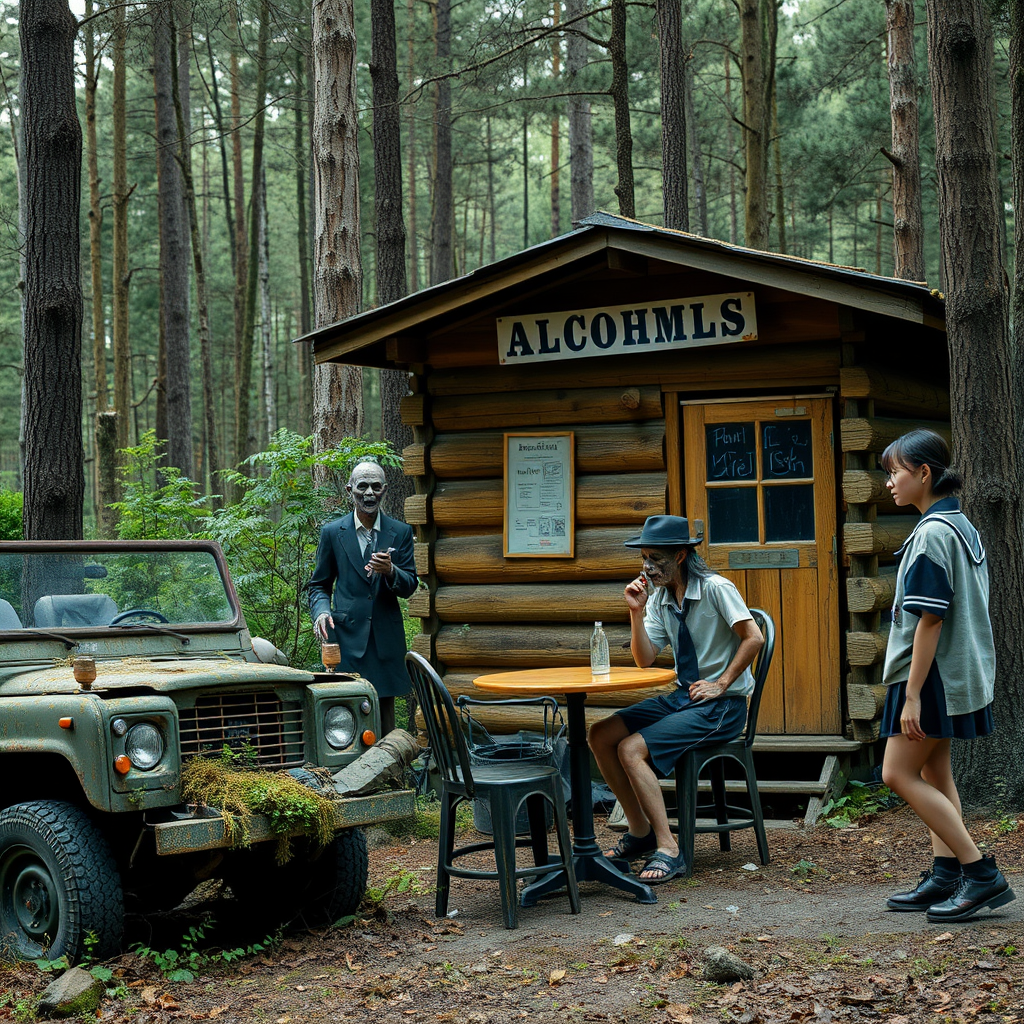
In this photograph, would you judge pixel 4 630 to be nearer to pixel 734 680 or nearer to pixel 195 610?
pixel 195 610

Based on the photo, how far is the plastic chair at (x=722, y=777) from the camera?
6.02 metres

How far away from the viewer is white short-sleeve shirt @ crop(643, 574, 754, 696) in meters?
6.06

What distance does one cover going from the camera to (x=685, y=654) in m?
6.21

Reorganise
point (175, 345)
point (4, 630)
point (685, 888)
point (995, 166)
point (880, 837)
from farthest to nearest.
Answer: point (175, 345)
point (995, 166)
point (880, 837)
point (685, 888)
point (4, 630)

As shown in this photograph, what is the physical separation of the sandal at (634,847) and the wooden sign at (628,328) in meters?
3.35

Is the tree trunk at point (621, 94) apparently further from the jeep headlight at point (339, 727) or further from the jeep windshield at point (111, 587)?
the jeep headlight at point (339, 727)

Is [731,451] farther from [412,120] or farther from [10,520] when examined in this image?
[412,120]

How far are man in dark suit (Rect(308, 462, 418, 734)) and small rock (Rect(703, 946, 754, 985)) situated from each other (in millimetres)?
3577

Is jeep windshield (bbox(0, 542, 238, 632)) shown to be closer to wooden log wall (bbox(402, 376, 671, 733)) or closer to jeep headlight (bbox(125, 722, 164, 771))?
jeep headlight (bbox(125, 722, 164, 771))

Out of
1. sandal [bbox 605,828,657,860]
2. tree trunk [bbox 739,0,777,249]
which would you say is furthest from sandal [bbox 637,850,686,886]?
tree trunk [bbox 739,0,777,249]

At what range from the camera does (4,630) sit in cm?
552

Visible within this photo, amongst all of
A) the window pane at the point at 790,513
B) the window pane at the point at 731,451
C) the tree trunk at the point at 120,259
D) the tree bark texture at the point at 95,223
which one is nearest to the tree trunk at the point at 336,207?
the window pane at the point at 731,451

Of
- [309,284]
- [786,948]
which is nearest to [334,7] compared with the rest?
[786,948]

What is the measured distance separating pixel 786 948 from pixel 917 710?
109 centimetres
